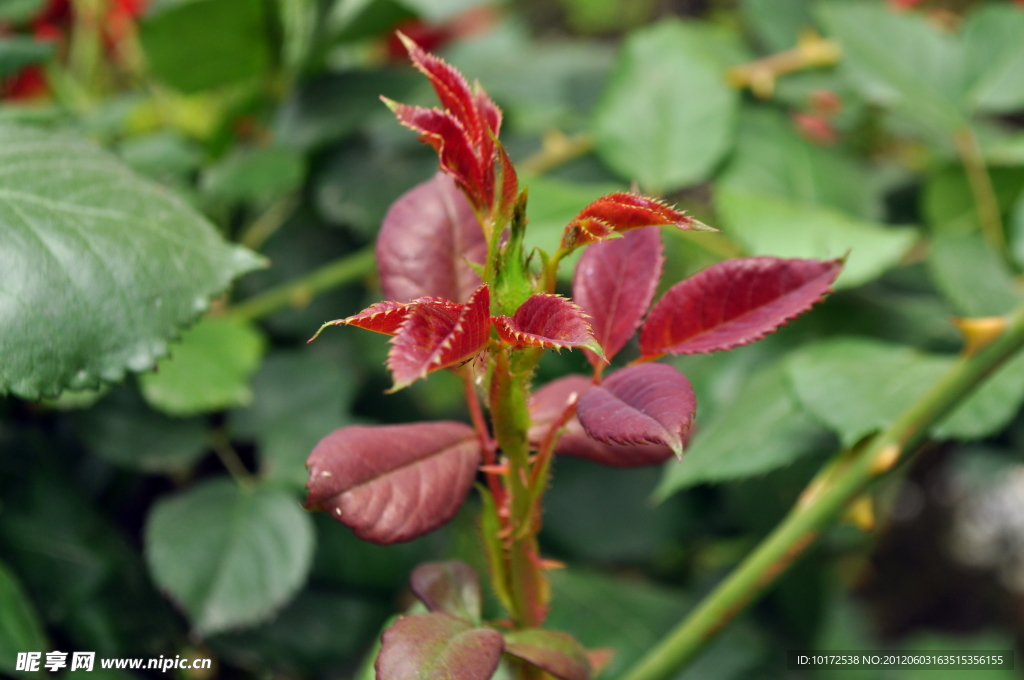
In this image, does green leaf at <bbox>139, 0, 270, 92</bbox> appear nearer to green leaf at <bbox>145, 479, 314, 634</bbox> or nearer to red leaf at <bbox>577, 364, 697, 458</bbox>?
green leaf at <bbox>145, 479, 314, 634</bbox>

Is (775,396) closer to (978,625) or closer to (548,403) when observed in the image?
(548,403)

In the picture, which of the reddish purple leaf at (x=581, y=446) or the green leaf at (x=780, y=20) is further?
the green leaf at (x=780, y=20)

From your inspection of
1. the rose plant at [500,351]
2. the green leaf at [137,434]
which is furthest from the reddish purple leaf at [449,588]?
the green leaf at [137,434]

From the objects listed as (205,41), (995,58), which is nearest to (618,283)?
(205,41)

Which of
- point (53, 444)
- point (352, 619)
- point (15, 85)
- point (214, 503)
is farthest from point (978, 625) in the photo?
point (15, 85)

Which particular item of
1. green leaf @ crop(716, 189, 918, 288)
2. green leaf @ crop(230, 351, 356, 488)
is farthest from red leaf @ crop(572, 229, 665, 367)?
green leaf @ crop(230, 351, 356, 488)

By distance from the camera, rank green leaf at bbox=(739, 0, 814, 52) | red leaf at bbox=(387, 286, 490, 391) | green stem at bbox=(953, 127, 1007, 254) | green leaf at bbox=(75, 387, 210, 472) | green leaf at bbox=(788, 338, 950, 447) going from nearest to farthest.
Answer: red leaf at bbox=(387, 286, 490, 391)
green leaf at bbox=(788, 338, 950, 447)
green leaf at bbox=(75, 387, 210, 472)
green stem at bbox=(953, 127, 1007, 254)
green leaf at bbox=(739, 0, 814, 52)

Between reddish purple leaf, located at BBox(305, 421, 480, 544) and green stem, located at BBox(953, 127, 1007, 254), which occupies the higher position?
reddish purple leaf, located at BBox(305, 421, 480, 544)

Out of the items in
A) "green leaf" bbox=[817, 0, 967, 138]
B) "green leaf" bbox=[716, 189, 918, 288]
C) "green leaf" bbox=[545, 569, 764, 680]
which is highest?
"green leaf" bbox=[817, 0, 967, 138]

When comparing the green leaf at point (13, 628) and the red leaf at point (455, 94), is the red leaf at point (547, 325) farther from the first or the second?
the green leaf at point (13, 628)
